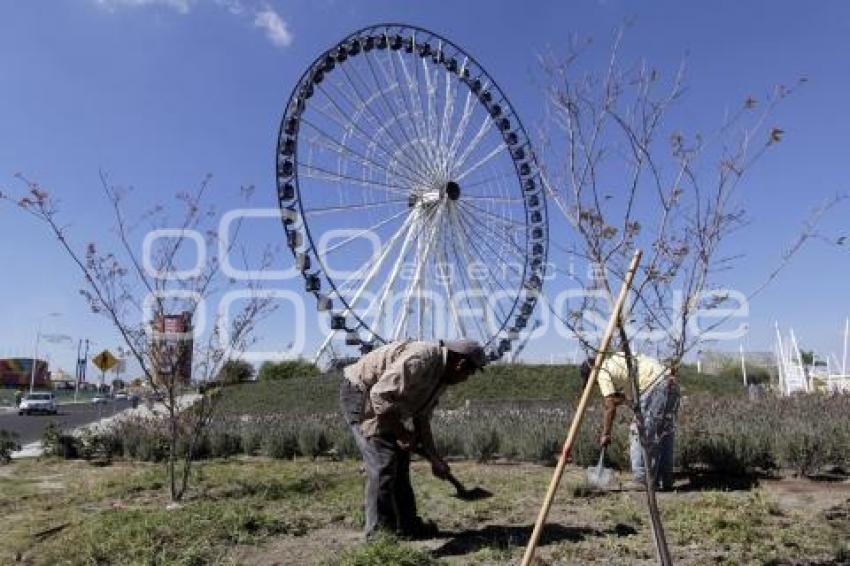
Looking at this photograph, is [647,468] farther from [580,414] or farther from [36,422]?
[36,422]

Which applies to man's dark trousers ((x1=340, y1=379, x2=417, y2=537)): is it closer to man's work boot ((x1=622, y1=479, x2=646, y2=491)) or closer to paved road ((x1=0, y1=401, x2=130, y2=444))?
man's work boot ((x1=622, y1=479, x2=646, y2=491))

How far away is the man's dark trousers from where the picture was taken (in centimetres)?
515

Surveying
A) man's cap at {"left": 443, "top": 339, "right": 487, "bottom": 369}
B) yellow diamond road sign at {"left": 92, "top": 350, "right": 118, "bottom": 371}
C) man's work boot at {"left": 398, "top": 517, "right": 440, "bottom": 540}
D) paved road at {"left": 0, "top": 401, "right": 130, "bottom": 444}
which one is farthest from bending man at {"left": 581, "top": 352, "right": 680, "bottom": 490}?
yellow diamond road sign at {"left": 92, "top": 350, "right": 118, "bottom": 371}

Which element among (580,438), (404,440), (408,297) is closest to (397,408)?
(404,440)

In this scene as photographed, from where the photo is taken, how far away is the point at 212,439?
12.1m

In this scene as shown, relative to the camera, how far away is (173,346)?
8.70m

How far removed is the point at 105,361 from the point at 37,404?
859 inches

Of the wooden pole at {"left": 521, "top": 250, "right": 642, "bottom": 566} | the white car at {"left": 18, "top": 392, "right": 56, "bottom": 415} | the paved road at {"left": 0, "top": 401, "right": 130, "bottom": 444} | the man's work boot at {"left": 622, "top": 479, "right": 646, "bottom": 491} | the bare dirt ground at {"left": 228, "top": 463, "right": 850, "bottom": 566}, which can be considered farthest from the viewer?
the white car at {"left": 18, "top": 392, "right": 56, "bottom": 415}

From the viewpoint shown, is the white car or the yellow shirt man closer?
the yellow shirt man

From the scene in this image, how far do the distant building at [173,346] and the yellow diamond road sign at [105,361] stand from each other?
A: 16908 mm

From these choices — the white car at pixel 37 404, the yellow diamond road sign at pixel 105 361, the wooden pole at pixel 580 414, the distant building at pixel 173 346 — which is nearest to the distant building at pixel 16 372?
the white car at pixel 37 404

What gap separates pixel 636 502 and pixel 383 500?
2412mm

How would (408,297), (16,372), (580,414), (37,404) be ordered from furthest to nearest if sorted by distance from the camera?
(16,372) → (37,404) → (408,297) → (580,414)

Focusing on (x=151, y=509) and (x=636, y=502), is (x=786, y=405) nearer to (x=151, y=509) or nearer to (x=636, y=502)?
(x=636, y=502)
